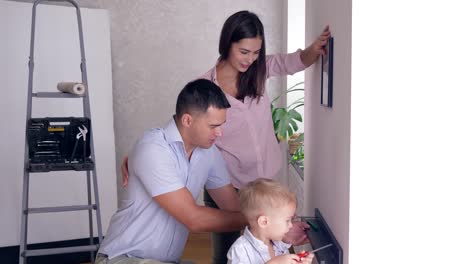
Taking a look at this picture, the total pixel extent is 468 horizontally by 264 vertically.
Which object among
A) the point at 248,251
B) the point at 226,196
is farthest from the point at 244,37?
the point at 248,251

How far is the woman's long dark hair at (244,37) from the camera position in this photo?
2.07 m

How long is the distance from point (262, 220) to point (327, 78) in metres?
0.49

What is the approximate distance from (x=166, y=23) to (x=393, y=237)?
3.02 meters

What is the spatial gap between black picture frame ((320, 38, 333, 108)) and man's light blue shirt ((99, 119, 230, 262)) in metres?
0.49

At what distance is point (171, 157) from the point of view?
173 cm

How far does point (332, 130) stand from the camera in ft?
5.06

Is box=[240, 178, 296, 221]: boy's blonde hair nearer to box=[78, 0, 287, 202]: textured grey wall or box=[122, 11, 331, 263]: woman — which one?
box=[122, 11, 331, 263]: woman

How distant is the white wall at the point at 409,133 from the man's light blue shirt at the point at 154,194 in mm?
676

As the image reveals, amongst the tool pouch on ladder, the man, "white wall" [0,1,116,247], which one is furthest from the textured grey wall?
the man

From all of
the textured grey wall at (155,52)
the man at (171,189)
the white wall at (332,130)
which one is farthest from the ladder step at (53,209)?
the white wall at (332,130)

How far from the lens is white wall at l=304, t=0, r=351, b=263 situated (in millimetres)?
1341

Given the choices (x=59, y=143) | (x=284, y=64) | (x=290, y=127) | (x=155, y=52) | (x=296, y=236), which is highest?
(x=155, y=52)

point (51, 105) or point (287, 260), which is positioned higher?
point (51, 105)

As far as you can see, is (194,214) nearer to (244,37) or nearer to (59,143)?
(244,37)
